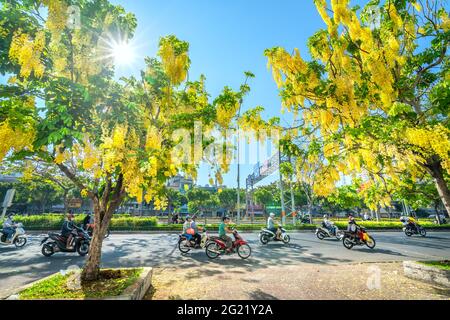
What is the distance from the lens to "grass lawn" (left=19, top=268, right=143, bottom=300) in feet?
12.8

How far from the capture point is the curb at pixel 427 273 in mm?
5000

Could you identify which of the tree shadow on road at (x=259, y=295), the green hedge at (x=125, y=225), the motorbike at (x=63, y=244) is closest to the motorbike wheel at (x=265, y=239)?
the green hedge at (x=125, y=225)

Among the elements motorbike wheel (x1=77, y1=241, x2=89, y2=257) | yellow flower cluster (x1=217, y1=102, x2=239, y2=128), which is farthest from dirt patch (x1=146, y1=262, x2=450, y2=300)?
motorbike wheel (x1=77, y1=241, x2=89, y2=257)

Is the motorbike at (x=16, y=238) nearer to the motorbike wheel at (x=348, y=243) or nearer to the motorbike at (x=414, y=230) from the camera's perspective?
the motorbike wheel at (x=348, y=243)

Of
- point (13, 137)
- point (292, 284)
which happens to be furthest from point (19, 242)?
point (292, 284)

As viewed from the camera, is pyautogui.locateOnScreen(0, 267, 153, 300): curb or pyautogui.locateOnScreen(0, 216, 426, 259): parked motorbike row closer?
pyautogui.locateOnScreen(0, 267, 153, 300): curb

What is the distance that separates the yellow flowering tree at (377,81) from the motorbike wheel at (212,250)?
4.60m

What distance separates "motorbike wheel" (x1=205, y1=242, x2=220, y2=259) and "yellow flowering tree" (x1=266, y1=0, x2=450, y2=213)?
4600mm

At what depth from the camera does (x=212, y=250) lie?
Result: 8641 millimetres

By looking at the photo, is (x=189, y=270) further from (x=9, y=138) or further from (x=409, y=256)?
(x=409, y=256)

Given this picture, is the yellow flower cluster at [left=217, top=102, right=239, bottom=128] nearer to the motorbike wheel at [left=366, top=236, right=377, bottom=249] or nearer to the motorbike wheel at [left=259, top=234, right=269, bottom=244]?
the motorbike wheel at [left=259, top=234, right=269, bottom=244]

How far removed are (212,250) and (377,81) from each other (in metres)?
7.07
